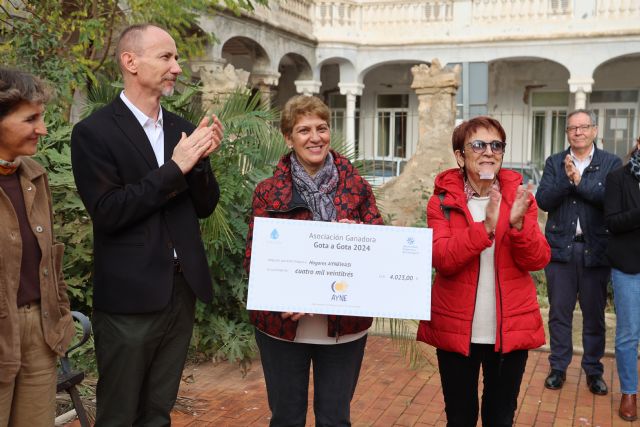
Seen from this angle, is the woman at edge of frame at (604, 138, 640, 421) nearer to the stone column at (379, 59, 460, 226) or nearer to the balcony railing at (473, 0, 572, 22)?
the stone column at (379, 59, 460, 226)

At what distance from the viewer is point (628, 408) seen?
4.15m

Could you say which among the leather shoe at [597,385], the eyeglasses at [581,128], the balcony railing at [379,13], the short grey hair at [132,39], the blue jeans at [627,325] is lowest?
the leather shoe at [597,385]

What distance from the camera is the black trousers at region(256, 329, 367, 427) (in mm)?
2717

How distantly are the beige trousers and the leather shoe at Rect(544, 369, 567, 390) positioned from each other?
3.68 meters

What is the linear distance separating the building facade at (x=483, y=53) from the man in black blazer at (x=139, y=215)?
14.0m

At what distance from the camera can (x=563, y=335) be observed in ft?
15.5

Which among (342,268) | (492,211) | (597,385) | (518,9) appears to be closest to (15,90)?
(342,268)

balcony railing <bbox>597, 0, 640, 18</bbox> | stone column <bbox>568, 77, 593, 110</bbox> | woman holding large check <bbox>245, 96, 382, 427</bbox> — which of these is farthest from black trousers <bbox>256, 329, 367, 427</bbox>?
balcony railing <bbox>597, 0, 640, 18</bbox>

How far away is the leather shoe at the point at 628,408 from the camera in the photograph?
4.14 metres

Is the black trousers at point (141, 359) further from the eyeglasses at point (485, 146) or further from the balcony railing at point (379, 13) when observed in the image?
the balcony railing at point (379, 13)

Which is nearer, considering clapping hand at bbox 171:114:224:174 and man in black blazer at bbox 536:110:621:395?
clapping hand at bbox 171:114:224:174

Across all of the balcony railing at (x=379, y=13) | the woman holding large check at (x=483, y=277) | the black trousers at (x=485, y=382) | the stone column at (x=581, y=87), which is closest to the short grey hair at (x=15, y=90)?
the woman holding large check at (x=483, y=277)

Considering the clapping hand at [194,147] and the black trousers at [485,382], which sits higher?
the clapping hand at [194,147]

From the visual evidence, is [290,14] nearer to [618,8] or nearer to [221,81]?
[618,8]
